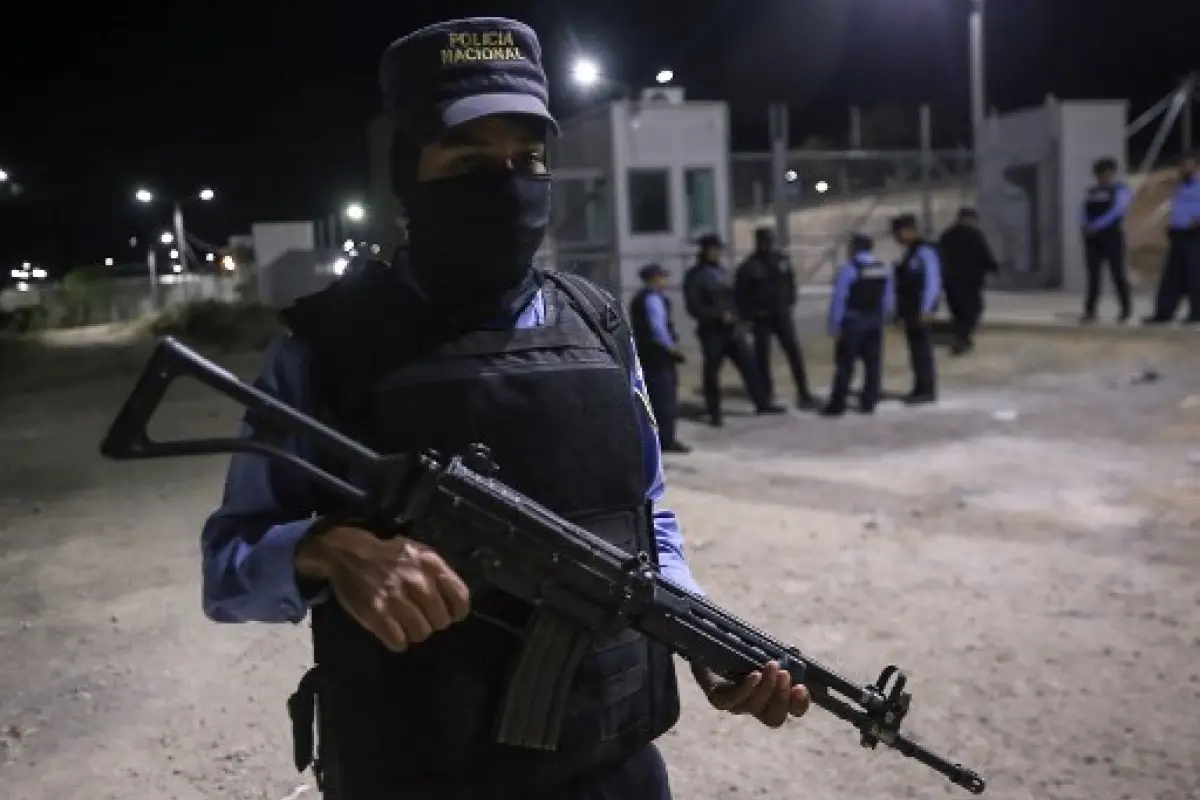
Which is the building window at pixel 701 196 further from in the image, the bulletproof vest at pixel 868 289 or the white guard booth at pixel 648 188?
the bulletproof vest at pixel 868 289

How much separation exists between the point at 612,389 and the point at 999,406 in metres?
9.72

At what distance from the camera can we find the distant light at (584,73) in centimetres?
1914

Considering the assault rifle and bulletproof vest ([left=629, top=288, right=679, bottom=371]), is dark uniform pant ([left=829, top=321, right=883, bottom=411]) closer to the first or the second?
bulletproof vest ([left=629, top=288, right=679, bottom=371])

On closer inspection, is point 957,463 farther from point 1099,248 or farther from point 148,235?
point 148,235

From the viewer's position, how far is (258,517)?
166 centimetres

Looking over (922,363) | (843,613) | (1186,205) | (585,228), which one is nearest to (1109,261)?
(1186,205)

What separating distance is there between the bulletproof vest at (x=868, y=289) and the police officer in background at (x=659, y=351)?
1.97 metres

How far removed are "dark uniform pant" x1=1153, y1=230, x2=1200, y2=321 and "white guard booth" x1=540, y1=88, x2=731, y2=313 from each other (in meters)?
6.41

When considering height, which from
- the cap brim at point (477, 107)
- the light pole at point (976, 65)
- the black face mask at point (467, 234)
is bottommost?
the black face mask at point (467, 234)

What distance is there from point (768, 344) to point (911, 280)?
1.48 m

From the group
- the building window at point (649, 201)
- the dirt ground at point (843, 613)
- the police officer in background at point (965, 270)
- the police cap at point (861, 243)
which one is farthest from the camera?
the building window at point (649, 201)

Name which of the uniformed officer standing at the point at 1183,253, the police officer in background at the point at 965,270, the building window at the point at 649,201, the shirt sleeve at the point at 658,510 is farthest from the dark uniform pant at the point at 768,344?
the shirt sleeve at the point at 658,510

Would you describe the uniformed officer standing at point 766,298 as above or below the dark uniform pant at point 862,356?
above

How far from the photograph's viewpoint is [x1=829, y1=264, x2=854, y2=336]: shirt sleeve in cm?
1055
